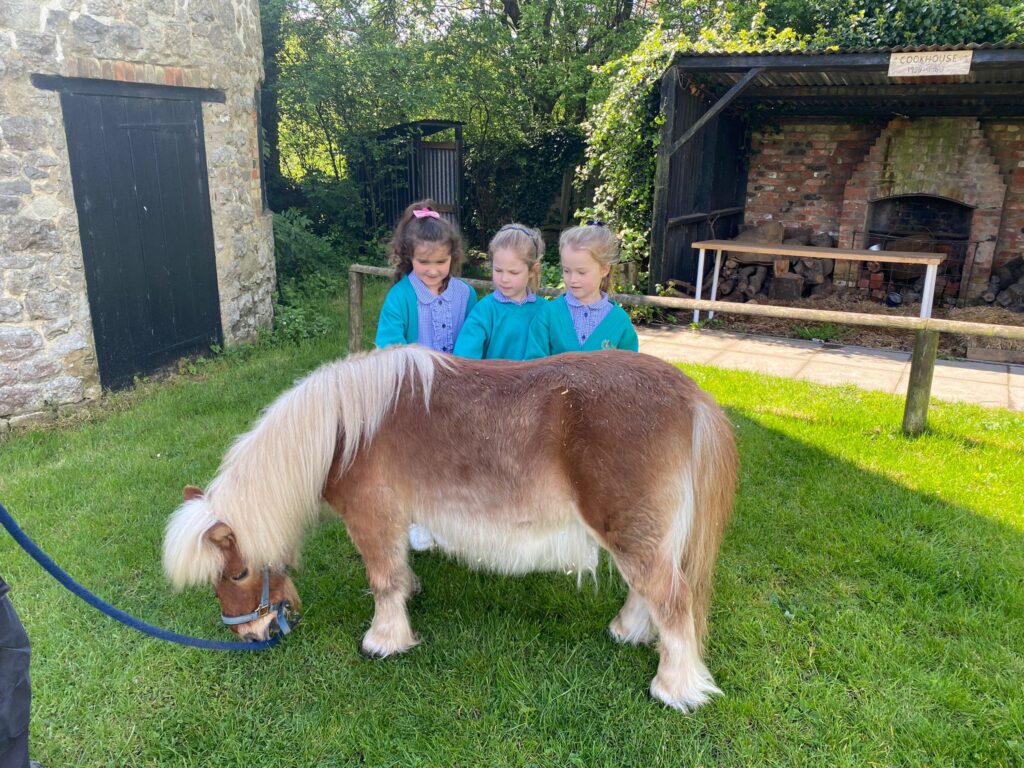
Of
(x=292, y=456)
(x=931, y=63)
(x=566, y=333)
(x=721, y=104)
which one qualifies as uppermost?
(x=931, y=63)

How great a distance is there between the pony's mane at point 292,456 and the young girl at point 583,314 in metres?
0.74

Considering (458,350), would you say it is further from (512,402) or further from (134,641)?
(134,641)

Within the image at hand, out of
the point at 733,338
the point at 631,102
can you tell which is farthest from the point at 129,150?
the point at 733,338

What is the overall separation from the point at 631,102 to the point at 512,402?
6810 millimetres

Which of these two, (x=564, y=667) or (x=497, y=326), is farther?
(x=497, y=326)

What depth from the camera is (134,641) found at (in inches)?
108

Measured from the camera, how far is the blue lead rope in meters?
1.82

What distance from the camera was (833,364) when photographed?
21.1ft

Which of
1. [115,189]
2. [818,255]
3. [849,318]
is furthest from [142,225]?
[818,255]

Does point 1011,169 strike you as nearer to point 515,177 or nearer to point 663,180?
point 663,180

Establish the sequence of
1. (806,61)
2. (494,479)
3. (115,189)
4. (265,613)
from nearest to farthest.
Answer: (494,479), (265,613), (115,189), (806,61)

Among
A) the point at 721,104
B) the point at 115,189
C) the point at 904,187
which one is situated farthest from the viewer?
the point at 904,187

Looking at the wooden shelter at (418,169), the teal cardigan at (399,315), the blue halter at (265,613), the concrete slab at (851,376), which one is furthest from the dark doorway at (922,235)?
the blue halter at (265,613)

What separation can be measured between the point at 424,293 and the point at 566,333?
2.37 feet
